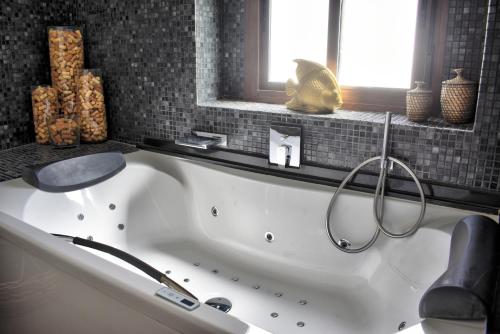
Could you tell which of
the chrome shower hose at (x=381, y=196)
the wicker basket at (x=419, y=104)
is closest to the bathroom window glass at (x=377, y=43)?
the wicker basket at (x=419, y=104)

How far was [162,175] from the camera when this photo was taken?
206 cm

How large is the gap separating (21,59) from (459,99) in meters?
1.99

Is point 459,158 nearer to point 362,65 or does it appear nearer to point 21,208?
point 362,65

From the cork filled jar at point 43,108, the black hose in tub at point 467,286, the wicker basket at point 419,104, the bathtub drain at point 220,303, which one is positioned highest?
the wicker basket at point 419,104

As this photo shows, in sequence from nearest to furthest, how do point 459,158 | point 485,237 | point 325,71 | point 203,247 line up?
point 485,237 → point 459,158 → point 325,71 → point 203,247

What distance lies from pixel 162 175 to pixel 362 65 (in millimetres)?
982

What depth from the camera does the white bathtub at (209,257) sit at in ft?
3.65

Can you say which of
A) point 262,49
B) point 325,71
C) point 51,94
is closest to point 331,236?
point 325,71

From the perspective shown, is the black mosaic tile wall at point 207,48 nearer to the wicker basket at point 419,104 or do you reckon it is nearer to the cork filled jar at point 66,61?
the cork filled jar at point 66,61

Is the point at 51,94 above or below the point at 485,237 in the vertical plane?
above

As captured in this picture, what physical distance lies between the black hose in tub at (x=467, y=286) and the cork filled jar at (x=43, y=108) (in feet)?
6.29

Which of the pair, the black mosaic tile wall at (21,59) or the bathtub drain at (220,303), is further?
the black mosaic tile wall at (21,59)

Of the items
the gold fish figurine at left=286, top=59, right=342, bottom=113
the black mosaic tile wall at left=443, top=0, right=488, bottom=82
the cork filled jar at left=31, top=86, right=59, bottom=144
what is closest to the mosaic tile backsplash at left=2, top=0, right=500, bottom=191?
the black mosaic tile wall at left=443, top=0, right=488, bottom=82

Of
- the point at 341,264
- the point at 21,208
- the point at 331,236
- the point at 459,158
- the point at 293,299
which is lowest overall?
the point at 293,299
